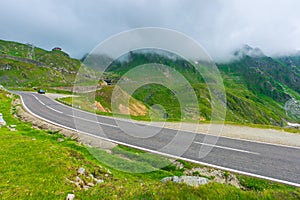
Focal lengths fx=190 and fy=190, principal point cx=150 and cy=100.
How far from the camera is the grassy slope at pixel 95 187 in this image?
631 cm

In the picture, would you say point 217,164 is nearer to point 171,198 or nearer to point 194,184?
point 194,184

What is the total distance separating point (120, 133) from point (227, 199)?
38.2 ft

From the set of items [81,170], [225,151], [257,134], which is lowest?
[81,170]

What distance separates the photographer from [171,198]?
6.06 m

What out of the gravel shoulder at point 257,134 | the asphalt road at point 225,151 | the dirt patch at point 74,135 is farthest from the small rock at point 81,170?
the gravel shoulder at point 257,134

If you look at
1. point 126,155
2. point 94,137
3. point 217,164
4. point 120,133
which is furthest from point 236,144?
point 94,137

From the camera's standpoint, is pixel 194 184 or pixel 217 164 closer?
pixel 194 184

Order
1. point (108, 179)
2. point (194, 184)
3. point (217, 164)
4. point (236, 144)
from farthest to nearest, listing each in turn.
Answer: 1. point (236, 144)
2. point (217, 164)
3. point (108, 179)
4. point (194, 184)

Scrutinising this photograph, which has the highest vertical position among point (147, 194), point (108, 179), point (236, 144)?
point (236, 144)

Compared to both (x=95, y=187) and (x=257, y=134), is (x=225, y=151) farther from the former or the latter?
(x=95, y=187)

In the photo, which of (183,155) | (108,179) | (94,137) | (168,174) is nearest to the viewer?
(108,179)

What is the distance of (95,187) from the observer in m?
6.85

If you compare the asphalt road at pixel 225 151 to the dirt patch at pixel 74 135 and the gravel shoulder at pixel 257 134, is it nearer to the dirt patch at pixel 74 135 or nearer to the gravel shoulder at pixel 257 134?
the dirt patch at pixel 74 135

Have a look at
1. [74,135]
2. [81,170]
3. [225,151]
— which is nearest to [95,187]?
[81,170]
